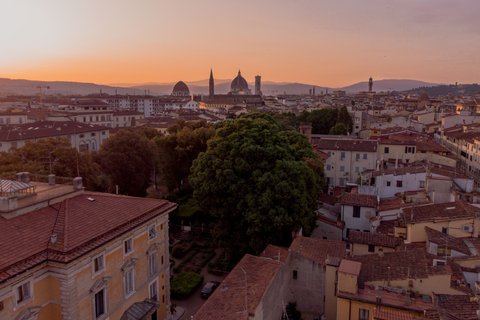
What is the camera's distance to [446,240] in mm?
23484

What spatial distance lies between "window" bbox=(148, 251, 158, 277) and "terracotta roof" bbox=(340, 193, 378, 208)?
16514 millimetres

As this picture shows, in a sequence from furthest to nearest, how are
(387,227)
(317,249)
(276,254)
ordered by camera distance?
(387,227)
(317,249)
(276,254)

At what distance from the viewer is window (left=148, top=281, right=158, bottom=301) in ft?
73.6

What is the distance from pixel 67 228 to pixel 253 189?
13607 millimetres

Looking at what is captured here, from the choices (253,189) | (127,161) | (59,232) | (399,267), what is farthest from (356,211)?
(127,161)

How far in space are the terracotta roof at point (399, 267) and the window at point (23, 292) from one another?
14.6m

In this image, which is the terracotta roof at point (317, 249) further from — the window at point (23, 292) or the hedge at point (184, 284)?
the window at point (23, 292)

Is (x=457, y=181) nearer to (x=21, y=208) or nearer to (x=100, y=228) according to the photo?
(x=100, y=228)

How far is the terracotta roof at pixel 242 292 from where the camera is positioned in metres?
17.7

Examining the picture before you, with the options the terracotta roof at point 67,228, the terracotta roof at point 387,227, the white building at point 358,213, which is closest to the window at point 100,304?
the terracotta roof at point 67,228

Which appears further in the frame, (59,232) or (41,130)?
(41,130)

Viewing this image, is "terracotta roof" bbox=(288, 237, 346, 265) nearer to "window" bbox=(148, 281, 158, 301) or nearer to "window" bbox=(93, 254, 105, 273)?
"window" bbox=(148, 281, 158, 301)

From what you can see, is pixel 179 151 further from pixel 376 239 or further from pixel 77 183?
pixel 376 239

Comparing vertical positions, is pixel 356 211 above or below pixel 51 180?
below
